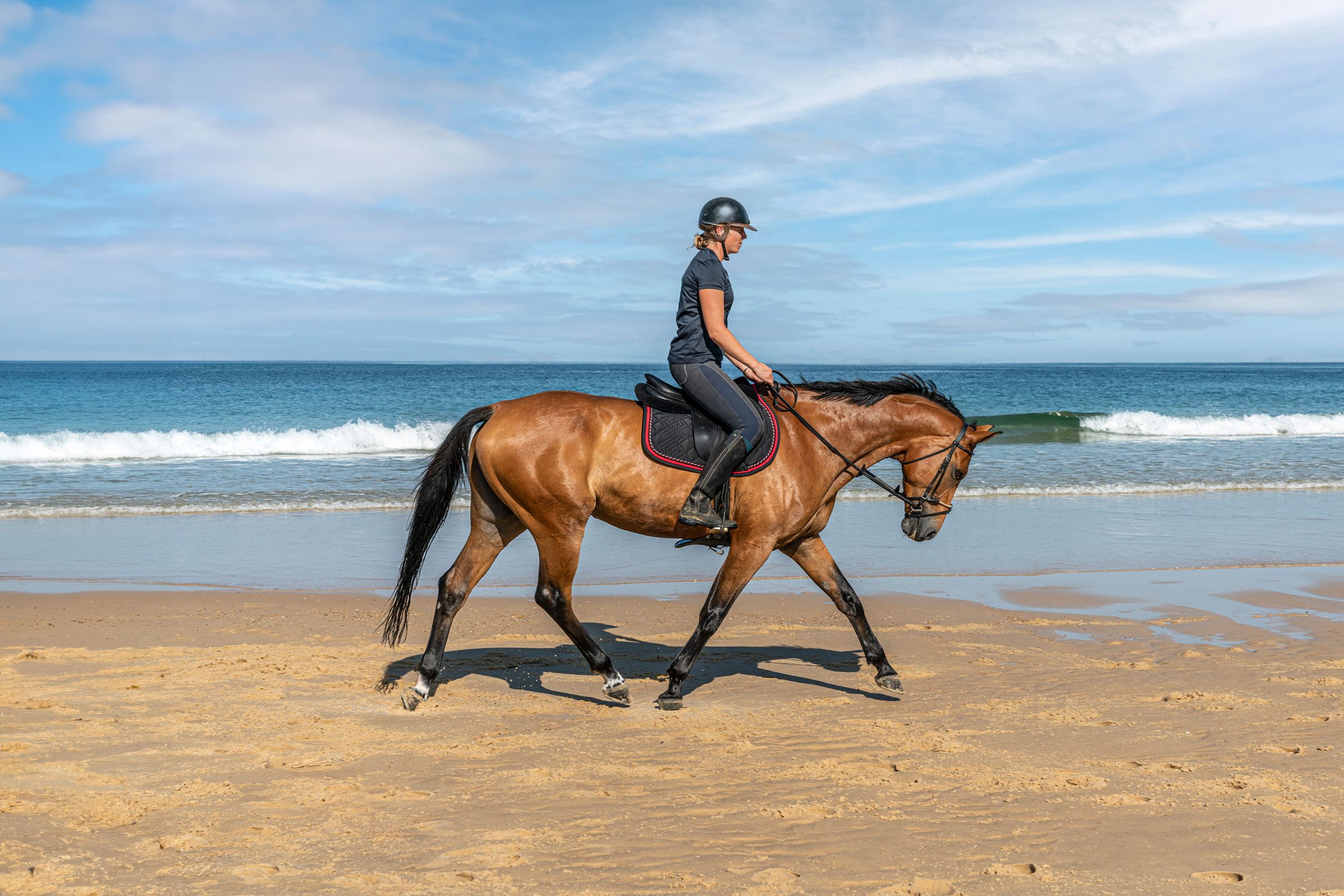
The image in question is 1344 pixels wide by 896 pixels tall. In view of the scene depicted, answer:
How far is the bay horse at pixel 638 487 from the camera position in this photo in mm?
5648

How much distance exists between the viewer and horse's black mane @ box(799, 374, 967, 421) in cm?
604

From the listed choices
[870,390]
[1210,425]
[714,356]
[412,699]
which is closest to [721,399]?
[714,356]

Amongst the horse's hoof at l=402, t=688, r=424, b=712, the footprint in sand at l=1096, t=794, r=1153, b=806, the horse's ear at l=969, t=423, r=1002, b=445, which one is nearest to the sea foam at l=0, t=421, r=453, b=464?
the horse's hoof at l=402, t=688, r=424, b=712

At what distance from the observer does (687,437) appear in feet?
18.6

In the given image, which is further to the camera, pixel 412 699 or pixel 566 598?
pixel 566 598

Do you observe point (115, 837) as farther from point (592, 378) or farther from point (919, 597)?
point (592, 378)

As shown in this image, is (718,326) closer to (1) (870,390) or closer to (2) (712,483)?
(2) (712,483)

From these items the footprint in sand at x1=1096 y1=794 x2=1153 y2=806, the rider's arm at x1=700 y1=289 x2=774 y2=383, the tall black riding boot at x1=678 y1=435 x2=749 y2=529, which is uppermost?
the rider's arm at x1=700 y1=289 x2=774 y2=383

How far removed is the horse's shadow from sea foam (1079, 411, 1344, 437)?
28.9m

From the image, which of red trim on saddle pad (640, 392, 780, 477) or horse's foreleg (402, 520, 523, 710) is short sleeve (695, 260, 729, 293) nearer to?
red trim on saddle pad (640, 392, 780, 477)

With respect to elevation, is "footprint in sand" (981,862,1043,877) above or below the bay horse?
below

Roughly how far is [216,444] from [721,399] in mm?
24673

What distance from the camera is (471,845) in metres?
3.66

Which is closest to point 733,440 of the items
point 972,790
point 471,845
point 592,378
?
point 972,790
